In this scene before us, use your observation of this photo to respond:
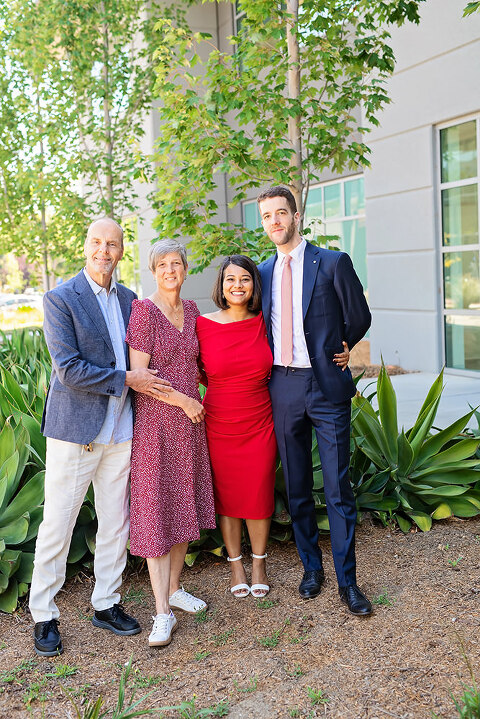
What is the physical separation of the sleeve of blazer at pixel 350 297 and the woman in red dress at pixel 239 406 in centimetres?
43

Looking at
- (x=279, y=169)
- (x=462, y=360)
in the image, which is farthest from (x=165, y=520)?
(x=462, y=360)

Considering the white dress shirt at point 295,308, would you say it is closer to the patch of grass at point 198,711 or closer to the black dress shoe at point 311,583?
the black dress shoe at point 311,583

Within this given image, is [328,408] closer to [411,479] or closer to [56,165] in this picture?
[411,479]

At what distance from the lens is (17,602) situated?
386cm

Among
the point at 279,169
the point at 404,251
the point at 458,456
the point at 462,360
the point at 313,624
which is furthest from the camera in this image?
the point at 404,251

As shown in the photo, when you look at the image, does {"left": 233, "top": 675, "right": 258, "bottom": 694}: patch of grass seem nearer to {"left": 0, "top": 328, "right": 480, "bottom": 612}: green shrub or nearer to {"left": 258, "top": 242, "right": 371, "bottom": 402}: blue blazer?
{"left": 0, "top": 328, "right": 480, "bottom": 612}: green shrub

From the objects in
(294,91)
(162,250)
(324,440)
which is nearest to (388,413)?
(324,440)

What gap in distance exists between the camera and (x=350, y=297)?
3.74 m

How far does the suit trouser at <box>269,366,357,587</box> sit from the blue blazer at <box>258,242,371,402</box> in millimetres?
76

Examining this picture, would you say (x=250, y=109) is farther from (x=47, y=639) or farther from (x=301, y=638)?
(x=47, y=639)

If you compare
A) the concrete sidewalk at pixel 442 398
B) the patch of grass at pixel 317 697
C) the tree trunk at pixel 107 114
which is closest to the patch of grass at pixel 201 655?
the patch of grass at pixel 317 697

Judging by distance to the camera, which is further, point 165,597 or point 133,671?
point 165,597

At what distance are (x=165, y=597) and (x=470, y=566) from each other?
1.74 meters

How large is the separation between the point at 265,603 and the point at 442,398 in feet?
14.7
